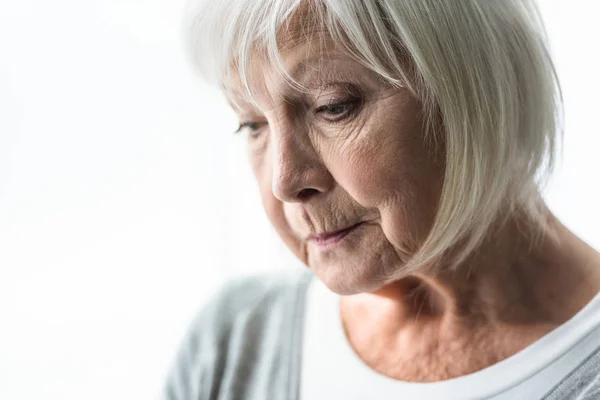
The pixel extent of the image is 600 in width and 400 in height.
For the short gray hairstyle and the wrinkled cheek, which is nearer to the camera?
the short gray hairstyle

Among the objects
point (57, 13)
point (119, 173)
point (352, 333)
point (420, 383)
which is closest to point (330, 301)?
point (352, 333)

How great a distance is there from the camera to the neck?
914 millimetres

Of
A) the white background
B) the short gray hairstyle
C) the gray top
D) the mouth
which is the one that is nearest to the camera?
the short gray hairstyle

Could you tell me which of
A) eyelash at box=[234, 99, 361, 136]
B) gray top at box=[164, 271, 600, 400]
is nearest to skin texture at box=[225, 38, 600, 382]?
eyelash at box=[234, 99, 361, 136]

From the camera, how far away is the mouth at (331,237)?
0.89 meters

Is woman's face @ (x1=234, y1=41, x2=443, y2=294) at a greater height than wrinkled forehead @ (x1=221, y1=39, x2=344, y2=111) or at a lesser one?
lesser

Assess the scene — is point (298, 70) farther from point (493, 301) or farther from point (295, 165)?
point (493, 301)

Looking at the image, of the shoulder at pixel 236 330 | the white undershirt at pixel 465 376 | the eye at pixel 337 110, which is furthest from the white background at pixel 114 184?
the eye at pixel 337 110

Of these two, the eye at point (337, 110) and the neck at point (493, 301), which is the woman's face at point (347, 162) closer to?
the eye at point (337, 110)

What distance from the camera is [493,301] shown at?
0.95 meters

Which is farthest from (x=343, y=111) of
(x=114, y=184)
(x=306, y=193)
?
(x=114, y=184)

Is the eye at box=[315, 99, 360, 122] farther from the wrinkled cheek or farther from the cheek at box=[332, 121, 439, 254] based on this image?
the wrinkled cheek

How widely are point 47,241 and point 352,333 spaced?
0.62 m

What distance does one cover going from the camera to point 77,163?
134cm
